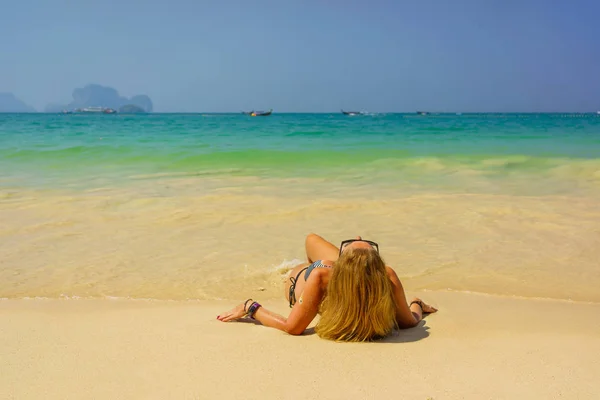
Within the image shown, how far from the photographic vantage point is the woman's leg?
447cm

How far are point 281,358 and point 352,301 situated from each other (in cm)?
59

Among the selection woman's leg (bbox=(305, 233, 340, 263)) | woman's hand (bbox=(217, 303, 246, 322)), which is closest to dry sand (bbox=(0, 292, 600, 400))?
woman's hand (bbox=(217, 303, 246, 322))

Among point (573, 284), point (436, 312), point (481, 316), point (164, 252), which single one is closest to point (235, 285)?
point (164, 252)

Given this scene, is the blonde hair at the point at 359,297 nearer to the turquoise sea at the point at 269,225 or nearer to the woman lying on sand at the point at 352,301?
the woman lying on sand at the point at 352,301

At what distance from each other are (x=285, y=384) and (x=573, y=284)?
3.40m

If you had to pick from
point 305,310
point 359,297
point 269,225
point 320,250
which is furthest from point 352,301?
point 269,225

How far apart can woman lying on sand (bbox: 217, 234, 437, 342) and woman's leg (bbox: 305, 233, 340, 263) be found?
2.32 ft

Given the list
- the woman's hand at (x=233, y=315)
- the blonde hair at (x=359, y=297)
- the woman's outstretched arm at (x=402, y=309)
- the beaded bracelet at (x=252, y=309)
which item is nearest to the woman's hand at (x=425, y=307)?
the woman's outstretched arm at (x=402, y=309)

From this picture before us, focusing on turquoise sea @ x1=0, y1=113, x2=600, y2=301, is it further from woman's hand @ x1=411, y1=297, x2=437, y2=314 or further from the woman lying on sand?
the woman lying on sand

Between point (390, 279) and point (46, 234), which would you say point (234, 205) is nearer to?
point (46, 234)

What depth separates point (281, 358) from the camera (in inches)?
125

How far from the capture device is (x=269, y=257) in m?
5.89

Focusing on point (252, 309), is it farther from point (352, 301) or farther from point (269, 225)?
point (269, 225)

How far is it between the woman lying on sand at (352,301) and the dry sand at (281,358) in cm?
10
